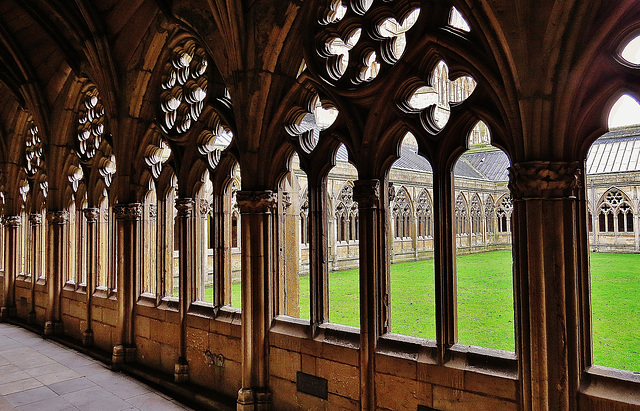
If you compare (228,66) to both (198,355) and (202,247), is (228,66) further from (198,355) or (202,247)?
(198,355)

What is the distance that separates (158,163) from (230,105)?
195 centimetres

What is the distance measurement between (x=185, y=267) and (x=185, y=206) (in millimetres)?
776

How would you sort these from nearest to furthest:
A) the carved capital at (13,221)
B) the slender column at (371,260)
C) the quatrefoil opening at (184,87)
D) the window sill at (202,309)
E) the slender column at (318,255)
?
the slender column at (371,260)
the slender column at (318,255)
the window sill at (202,309)
the quatrefoil opening at (184,87)
the carved capital at (13,221)

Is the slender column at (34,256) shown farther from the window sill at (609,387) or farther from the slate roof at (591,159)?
the window sill at (609,387)

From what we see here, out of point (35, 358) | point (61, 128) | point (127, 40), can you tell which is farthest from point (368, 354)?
point (61, 128)

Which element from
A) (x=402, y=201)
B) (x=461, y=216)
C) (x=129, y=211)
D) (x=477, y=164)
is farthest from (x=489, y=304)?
(x=477, y=164)

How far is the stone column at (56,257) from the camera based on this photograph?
838 centimetres

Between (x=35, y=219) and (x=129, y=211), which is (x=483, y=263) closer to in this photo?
(x=129, y=211)

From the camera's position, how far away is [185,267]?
225 inches

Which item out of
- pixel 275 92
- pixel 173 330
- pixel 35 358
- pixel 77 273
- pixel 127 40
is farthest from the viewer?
pixel 77 273

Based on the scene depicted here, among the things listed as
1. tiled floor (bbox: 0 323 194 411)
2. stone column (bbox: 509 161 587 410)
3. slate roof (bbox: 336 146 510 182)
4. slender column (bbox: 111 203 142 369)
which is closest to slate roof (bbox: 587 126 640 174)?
stone column (bbox: 509 161 587 410)

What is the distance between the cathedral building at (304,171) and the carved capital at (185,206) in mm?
28

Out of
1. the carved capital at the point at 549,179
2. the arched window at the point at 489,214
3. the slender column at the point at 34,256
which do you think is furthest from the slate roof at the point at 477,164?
the carved capital at the point at 549,179

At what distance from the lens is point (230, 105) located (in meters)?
→ 5.10
